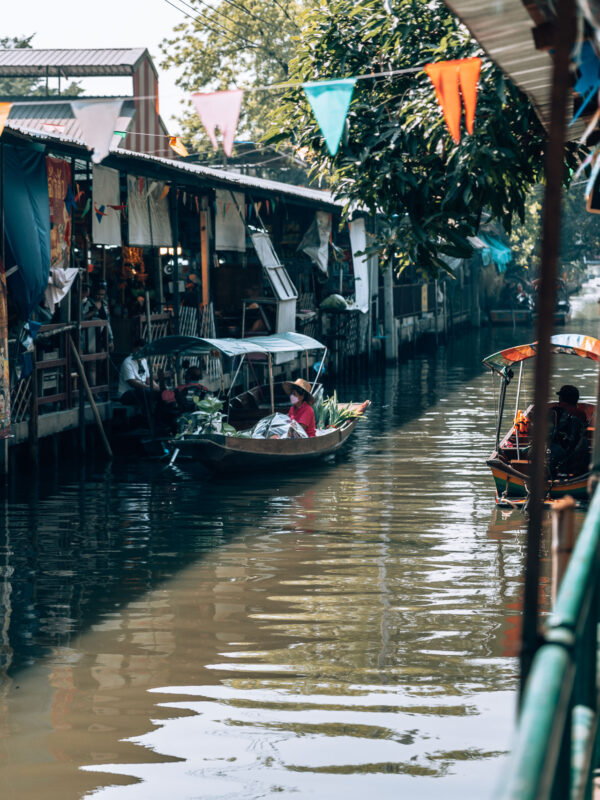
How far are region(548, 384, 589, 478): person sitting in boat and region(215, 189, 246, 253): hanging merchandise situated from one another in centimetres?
985

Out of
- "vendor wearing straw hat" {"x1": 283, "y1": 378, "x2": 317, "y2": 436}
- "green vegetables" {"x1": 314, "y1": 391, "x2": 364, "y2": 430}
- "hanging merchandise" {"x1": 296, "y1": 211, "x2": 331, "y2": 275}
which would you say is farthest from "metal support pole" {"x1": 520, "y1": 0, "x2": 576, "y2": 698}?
"hanging merchandise" {"x1": 296, "y1": 211, "x2": 331, "y2": 275}

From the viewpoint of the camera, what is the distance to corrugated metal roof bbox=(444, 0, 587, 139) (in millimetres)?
5062

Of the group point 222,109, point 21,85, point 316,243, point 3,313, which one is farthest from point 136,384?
point 21,85

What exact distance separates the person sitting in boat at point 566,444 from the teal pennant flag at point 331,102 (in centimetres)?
510

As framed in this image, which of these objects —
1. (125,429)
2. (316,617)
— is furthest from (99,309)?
(316,617)

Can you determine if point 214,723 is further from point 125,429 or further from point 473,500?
point 125,429

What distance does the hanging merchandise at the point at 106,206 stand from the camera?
15.9 meters

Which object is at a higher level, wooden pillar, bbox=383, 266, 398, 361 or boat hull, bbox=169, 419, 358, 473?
wooden pillar, bbox=383, 266, 398, 361

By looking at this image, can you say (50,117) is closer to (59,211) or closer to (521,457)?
(59,211)

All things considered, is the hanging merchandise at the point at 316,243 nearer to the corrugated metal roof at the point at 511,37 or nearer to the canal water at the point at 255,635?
the canal water at the point at 255,635

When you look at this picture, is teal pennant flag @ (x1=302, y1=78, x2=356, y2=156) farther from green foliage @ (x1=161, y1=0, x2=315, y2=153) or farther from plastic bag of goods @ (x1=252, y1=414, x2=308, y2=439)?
green foliage @ (x1=161, y1=0, x2=315, y2=153)

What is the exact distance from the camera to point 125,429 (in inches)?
688

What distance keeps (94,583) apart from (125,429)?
26.2 ft

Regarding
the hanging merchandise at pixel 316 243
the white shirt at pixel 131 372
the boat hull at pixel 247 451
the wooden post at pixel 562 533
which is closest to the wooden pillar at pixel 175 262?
the white shirt at pixel 131 372
